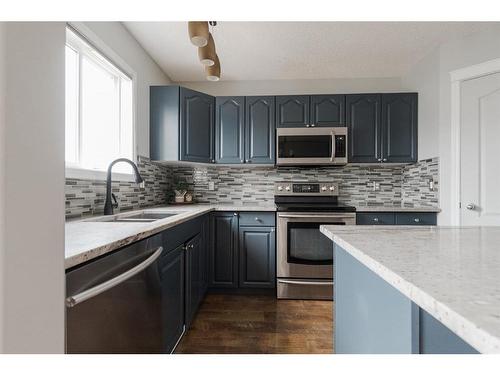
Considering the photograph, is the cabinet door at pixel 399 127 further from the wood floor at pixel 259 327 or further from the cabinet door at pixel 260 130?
the wood floor at pixel 259 327

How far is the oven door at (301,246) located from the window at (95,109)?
1591 mm

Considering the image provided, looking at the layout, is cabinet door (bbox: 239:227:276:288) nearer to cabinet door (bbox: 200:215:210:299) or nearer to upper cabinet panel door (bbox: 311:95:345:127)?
cabinet door (bbox: 200:215:210:299)

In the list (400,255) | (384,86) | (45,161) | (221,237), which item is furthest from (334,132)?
(45,161)

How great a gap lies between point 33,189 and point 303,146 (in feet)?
8.54

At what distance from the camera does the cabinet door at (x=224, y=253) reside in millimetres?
2664

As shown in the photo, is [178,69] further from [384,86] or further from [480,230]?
[480,230]

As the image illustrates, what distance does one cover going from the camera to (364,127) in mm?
2867

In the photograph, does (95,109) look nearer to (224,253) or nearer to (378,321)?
(224,253)

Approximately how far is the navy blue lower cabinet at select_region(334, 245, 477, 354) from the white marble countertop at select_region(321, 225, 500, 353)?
0.32 ft

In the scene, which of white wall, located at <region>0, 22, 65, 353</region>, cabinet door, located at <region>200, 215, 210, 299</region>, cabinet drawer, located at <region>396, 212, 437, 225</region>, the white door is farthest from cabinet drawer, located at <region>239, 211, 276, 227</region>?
white wall, located at <region>0, 22, 65, 353</region>

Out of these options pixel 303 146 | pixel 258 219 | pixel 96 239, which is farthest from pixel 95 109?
pixel 303 146

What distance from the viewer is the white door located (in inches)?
87.0

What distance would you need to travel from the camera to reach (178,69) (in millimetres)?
2965

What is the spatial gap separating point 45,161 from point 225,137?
8.25 ft
